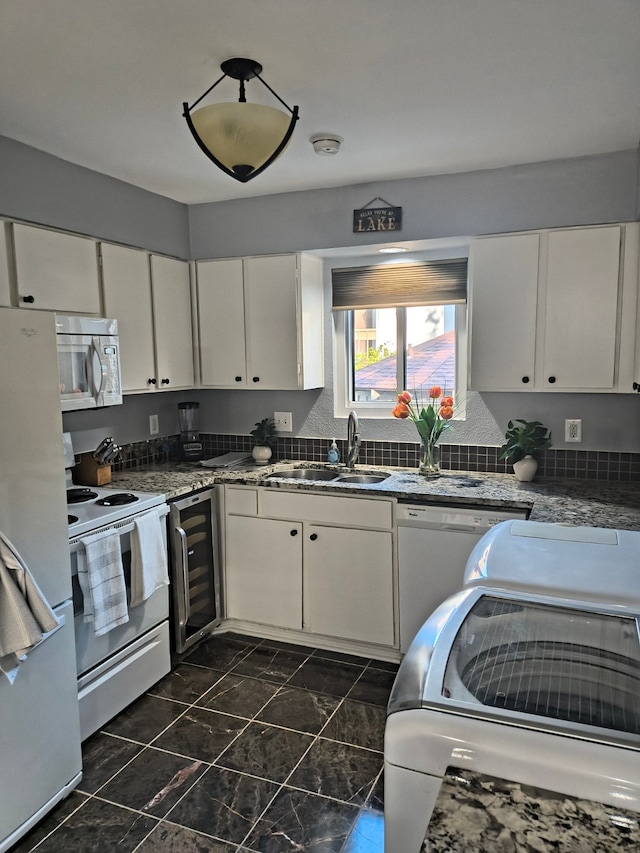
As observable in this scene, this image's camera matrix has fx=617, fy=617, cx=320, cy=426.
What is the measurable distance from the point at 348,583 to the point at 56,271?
82.2 inches

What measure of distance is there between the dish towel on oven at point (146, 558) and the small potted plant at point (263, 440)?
1.03m

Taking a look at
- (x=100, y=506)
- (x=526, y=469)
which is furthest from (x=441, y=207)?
(x=100, y=506)

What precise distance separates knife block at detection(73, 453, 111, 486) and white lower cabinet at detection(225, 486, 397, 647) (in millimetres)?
669

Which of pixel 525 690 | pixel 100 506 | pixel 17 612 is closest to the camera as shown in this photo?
pixel 525 690

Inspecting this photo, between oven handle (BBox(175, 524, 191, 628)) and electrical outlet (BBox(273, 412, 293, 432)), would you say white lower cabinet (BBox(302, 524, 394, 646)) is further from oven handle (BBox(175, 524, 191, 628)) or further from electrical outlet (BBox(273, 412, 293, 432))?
electrical outlet (BBox(273, 412, 293, 432))

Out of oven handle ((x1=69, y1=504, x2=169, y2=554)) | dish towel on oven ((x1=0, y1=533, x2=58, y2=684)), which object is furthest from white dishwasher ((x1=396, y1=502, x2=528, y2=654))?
dish towel on oven ((x1=0, y1=533, x2=58, y2=684))

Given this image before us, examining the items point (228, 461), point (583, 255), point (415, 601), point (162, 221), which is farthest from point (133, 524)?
point (583, 255)

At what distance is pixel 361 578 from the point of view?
3205mm

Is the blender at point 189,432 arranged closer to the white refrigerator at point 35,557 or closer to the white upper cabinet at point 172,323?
the white upper cabinet at point 172,323

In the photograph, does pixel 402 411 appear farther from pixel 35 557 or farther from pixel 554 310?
pixel 35 557

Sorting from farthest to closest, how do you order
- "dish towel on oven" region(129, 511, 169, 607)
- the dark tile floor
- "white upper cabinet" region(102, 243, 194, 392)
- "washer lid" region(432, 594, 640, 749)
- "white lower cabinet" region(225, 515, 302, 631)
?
"white lower cabinet" region(225, 515, 302, 631) < "white upper cabinet" region(102, 243, 194, 392) < "dish towel on oven" region(129, 511, 169, 607) < the dark tile floor < "washer lid" region(432, 594, 640, 749)

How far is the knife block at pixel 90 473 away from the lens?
3.19 meters

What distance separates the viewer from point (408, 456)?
3.66m

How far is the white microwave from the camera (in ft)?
Result: 8.88
